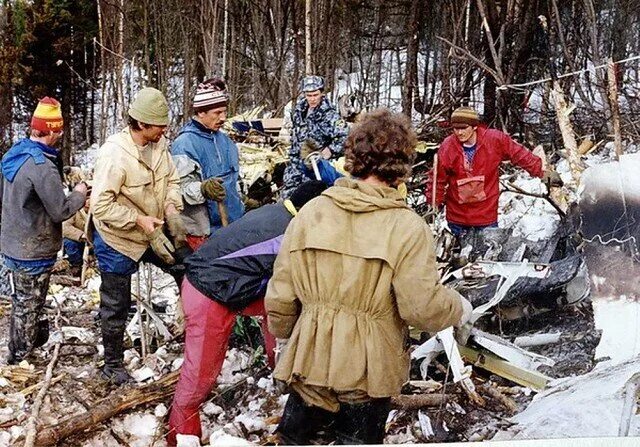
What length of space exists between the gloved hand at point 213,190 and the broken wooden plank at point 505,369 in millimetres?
737

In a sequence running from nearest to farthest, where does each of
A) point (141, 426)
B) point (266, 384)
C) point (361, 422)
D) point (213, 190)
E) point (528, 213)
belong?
point (361, 422), point (141, 426), point (266, 384), point (213, 190), point (528, 213)

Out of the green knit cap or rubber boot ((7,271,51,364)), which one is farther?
rubber boot ((7,271,51,364))

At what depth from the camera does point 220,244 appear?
1394 mm

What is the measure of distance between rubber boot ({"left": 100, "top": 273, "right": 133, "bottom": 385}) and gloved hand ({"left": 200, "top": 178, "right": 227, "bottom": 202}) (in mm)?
305

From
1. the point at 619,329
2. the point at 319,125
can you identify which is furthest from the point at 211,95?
the point at 619,329

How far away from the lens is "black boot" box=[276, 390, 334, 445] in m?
1.26

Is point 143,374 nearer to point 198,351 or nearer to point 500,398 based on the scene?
point 198,351

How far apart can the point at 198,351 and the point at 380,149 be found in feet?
2.12

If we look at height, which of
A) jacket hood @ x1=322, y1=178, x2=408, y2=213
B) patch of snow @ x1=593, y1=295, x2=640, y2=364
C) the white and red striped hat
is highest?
the white and red striped hat

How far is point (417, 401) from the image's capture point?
1.53 m

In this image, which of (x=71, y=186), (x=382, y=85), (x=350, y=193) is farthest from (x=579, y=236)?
(x=71, y=186)

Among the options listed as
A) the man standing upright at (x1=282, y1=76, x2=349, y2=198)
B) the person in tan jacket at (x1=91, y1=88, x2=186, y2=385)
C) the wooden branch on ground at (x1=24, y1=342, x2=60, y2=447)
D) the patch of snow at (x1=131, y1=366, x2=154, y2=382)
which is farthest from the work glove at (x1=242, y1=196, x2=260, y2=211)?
the wooden branch on ground at (x1=24, y1=342, x2=60, y2=447)

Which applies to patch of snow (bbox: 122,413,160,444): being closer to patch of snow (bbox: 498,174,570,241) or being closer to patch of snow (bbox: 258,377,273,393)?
patch of snow (bbox: 258,377,273,393)

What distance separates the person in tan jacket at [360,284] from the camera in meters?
1.10
